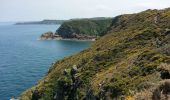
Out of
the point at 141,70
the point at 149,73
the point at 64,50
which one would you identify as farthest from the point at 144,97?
the point at 64,50

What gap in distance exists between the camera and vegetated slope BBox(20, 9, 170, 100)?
1067 inches

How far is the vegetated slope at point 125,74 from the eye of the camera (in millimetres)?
27094

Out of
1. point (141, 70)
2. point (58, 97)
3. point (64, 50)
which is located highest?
point (141, 70)

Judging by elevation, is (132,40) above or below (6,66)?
above

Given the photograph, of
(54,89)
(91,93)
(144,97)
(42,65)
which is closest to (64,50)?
(42,65)

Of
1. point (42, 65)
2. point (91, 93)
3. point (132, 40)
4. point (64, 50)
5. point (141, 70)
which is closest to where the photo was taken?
point (141, 70)

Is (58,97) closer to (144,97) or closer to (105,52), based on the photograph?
(105,52)

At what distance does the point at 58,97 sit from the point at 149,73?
19802 millimetres

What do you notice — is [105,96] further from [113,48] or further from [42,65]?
[42,65]

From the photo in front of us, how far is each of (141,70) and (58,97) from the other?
17.8m

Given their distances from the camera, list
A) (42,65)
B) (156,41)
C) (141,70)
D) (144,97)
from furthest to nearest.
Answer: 1. (42,65)
2. (156,41)
3. (141,70)
4. (144,97)

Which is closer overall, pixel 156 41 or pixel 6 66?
pixel 156 41

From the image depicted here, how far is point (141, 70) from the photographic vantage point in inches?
1325

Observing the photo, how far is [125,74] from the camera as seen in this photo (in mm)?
35000
